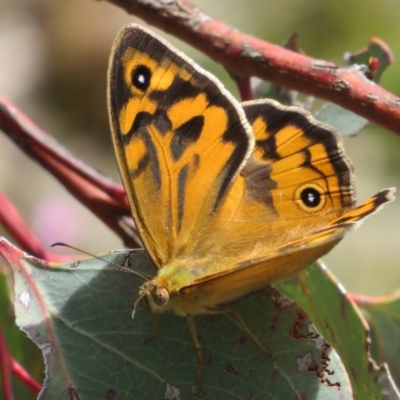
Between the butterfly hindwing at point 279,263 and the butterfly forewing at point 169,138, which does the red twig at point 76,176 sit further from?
the butterfly hindwing at point 279,263

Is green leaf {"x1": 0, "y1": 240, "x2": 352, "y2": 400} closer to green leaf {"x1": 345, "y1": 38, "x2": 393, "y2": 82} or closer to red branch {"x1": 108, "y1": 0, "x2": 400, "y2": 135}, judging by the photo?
red branch {"x1": 108, "y1": 0, "x2": 400, "y2": 135}

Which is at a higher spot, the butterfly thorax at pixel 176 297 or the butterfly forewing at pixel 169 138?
the butterfly forewing at pixel 169 138

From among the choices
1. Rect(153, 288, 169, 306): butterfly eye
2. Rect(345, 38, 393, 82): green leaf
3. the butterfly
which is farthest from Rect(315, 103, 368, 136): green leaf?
Rect(153, 288, 169, 306): butterfly eye

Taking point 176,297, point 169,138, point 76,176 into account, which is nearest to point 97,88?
point 76,176

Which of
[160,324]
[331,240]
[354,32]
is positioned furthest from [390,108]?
[354,32]

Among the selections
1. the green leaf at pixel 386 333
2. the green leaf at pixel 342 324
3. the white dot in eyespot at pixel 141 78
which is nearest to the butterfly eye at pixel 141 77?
the white dot in eyespot at pixel 141 78

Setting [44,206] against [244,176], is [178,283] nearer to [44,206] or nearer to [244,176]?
[244,176]

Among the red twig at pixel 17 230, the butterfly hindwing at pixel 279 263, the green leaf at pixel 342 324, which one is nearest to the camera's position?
the butterfly hindwing at pixel 279 263

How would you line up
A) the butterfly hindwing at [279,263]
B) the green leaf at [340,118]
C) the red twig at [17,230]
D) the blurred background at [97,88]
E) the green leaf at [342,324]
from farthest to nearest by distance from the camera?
the blurred background at [97,88], the green leaf at [340,118], the red twig at [17,230], the green leaf at [342,324], the butterfly hindwing at [279,263]
